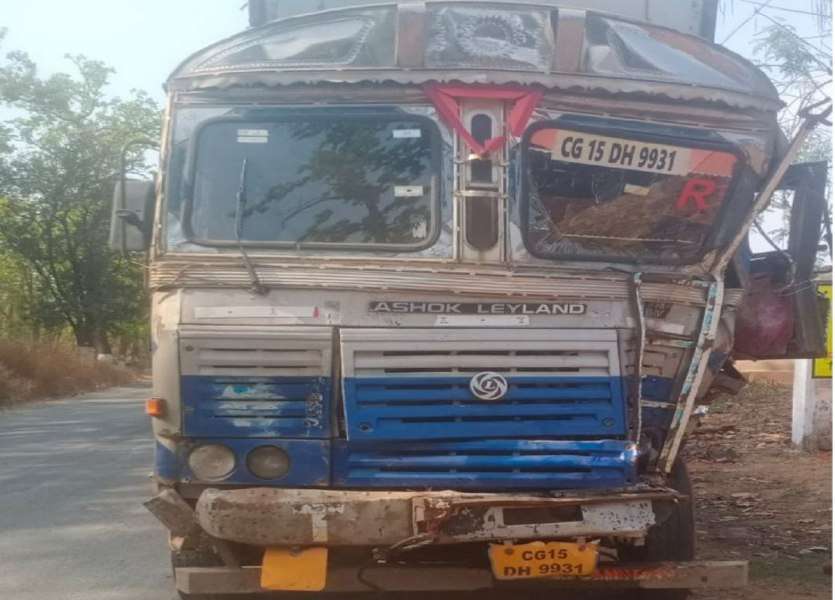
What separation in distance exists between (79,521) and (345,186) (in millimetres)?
4456

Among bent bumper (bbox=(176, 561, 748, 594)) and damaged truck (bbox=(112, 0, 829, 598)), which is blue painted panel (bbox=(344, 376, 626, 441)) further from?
bent bumper (bbox=(176, 561, 748, 594))

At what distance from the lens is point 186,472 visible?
4930 mm

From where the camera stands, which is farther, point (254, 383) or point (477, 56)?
point (477, 56)

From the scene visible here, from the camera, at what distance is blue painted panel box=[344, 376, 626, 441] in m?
4.87

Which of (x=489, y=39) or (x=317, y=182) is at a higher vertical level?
(x=489, y=39)

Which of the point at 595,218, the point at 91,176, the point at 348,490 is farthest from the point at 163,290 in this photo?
the point at 91,176

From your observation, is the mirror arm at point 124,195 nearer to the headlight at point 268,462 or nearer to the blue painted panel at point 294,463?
the blue painted panel at point 294,463

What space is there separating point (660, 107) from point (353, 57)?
4.98 feet

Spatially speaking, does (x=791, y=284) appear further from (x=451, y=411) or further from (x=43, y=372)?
(x=43, y=372)

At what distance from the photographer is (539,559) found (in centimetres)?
474

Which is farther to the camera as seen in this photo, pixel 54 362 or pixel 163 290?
pixel 54 362

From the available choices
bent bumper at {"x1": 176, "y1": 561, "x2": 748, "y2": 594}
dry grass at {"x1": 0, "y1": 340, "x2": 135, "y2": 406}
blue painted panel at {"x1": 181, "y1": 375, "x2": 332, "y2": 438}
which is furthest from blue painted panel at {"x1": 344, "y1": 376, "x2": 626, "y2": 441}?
dry grass at {"x1": 0, "y1": 340, "x2": 135, "y2": 406}

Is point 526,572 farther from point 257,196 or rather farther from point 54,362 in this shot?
point 54,362

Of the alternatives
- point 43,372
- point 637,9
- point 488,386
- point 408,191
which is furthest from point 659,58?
point 43,372
